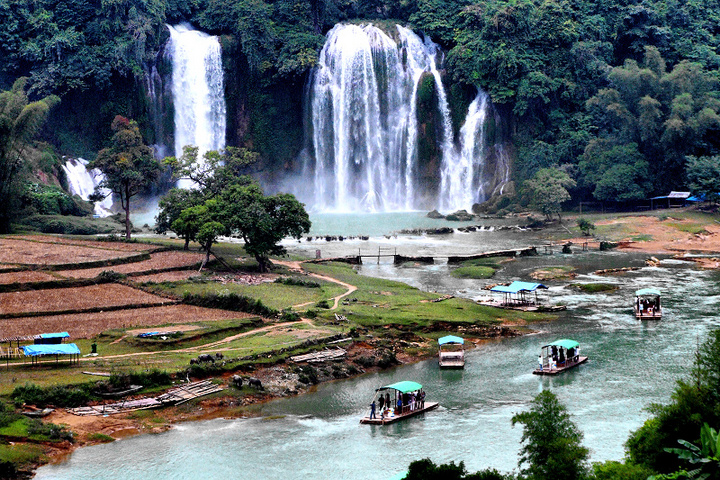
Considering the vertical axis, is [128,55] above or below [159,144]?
above

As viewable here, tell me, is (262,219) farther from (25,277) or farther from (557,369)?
(557,369)

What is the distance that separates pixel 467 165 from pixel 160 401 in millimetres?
90234

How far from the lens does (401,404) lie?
35281mm

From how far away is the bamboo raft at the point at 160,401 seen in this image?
33.8 metres

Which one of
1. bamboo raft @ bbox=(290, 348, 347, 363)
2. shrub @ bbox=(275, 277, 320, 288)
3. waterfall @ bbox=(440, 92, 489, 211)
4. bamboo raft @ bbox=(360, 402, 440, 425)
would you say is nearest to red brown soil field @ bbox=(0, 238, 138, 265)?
shrub @ bbox=(275, 277, 320, 288)

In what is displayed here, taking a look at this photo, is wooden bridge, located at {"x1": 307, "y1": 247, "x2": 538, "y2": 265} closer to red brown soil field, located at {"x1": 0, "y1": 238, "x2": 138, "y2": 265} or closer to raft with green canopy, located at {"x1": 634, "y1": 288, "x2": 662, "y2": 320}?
red brown soil field, located at {"x1": 0, "y1": 238, "x2": 138, "y2": 265}

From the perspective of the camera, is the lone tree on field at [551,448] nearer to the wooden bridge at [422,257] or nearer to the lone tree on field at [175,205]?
the lone tree on field at [175,205]

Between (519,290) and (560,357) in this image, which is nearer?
(560,357)

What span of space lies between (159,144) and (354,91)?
29179 mm

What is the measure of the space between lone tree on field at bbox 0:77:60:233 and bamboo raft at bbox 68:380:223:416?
4045 centimetres

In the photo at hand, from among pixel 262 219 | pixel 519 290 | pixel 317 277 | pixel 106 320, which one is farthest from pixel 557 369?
pixel 262 219

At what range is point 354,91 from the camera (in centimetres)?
12069

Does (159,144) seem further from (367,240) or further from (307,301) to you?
(307,301)

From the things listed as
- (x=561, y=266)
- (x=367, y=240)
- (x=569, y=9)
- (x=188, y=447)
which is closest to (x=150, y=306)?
(x=188, y=447)
